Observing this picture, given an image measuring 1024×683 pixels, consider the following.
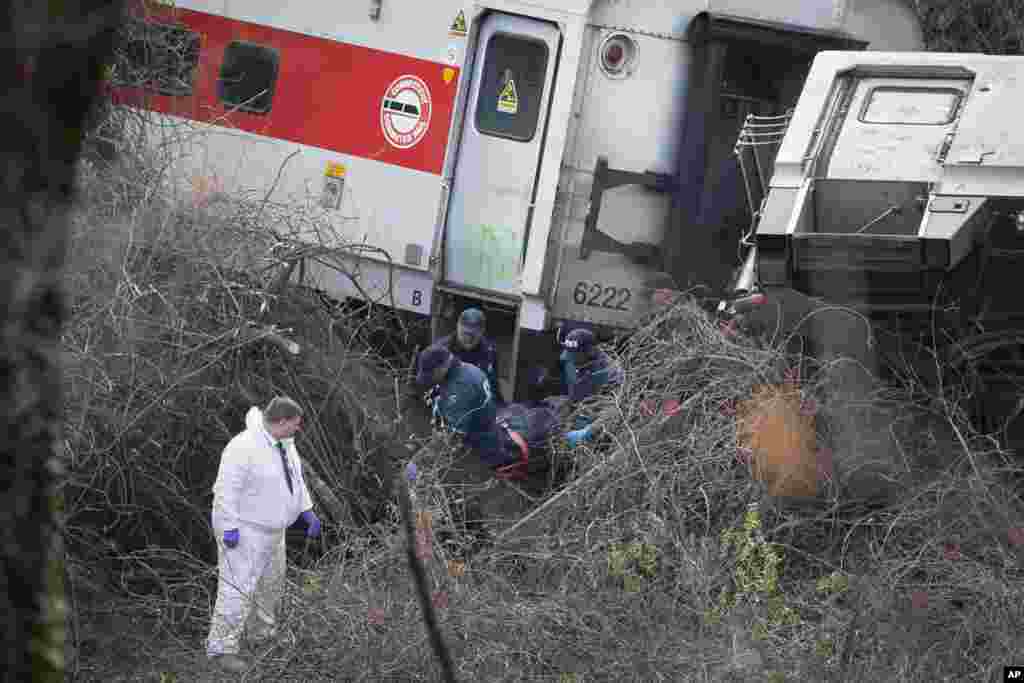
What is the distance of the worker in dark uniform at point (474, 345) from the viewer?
31.4 ft

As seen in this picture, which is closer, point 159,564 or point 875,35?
point 159,564

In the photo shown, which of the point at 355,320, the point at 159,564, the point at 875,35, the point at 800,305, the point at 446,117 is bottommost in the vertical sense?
the point at 159,564

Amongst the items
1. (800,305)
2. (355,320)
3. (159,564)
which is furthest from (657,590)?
(355,320)

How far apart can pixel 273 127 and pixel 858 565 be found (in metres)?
5.74

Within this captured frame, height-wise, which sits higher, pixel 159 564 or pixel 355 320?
pixel 355 320

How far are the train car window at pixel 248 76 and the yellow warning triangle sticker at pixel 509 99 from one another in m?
1.69

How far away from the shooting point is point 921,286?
25.4 feet

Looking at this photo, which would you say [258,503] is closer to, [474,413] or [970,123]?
[474,413]

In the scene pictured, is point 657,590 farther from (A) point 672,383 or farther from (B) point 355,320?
(B) point 355,320

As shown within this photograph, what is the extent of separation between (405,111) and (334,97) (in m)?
0.55

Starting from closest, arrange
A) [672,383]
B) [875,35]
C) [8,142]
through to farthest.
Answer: [8,142], [672,383], [875,35]

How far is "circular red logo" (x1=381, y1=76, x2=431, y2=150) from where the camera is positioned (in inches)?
420

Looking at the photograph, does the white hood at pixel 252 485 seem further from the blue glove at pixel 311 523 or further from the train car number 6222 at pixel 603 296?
the train car number 6222 at pixel 603 296

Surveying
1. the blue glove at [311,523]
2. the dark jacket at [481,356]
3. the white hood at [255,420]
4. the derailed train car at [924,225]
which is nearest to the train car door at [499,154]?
the dark jacket at [481,356]
